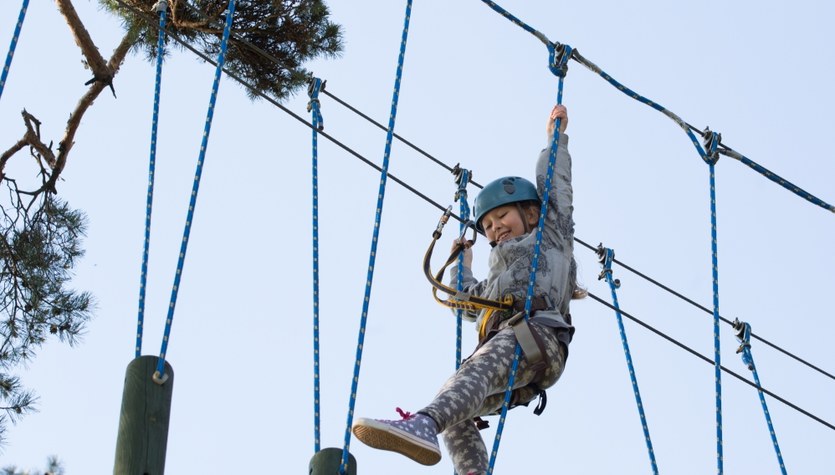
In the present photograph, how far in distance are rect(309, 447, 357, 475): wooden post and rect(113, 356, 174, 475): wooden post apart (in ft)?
1.20

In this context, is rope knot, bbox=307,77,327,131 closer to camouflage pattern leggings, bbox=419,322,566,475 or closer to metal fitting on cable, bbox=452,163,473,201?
metal fitting on cable, bbox=452,163,473,201

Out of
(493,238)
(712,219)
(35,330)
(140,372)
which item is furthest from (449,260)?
(35,330)

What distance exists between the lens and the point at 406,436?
140 inches

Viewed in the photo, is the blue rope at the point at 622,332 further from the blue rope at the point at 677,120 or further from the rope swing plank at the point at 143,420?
the rope swing plank at the point at 143,420

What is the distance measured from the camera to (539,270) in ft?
13.7

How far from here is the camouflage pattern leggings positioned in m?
3.81

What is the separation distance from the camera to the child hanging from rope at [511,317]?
12.6 feet

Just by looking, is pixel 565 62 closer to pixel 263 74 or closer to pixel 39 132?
pixel 263 74

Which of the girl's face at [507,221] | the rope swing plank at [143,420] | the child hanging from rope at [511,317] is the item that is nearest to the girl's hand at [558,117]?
the child hanging from rope at [511,317]

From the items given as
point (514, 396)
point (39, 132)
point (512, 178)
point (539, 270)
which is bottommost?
point (514, 396)

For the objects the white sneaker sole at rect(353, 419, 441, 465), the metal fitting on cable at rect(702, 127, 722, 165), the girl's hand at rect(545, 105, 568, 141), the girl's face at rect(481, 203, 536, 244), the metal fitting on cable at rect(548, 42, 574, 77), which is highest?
the metal fitting on cable at rect(548, 42, 574, 77)

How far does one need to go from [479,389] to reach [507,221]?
668mm

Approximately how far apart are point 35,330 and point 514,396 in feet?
6.64

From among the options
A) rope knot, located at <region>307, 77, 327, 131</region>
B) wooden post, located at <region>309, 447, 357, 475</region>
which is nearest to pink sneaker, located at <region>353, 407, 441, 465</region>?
wooden post, located at <region>309, 447, 357, 475</region>
